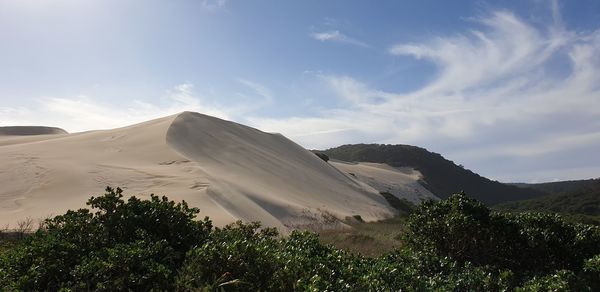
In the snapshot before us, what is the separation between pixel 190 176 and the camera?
66.1 feet

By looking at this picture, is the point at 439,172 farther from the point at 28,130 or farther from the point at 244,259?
the point at 244,259

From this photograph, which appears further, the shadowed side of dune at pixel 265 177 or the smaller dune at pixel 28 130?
the smaller dune at pixel 28 130

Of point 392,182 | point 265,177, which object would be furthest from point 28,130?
point 392,182

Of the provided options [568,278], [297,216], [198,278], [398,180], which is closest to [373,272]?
[198,278]

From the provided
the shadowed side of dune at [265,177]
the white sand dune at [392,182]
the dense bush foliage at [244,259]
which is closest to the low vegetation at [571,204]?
the white sand dune at [392,182]

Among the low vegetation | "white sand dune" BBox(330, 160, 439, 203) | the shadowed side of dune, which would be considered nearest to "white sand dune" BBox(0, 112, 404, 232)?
the shadowed side of dune

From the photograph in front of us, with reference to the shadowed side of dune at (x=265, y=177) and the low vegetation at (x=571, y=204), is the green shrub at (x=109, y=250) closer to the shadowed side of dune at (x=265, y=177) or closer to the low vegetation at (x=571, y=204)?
the shadowed side of dune at (x=265, y=177)

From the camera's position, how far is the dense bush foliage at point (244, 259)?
12.5 feet

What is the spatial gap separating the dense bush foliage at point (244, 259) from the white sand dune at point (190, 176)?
31.1 ft

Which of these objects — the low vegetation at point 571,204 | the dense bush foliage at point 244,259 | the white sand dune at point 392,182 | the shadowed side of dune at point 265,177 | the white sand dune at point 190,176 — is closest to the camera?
the dense bush foliage at point 244,259

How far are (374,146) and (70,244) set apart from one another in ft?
294

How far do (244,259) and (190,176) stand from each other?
654 inches

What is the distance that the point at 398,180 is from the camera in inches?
2388

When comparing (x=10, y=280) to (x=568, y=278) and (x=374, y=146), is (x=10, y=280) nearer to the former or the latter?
(x=568, y=278)
